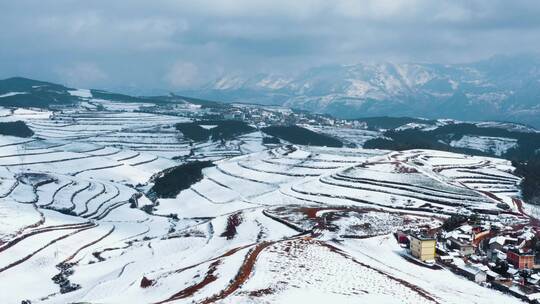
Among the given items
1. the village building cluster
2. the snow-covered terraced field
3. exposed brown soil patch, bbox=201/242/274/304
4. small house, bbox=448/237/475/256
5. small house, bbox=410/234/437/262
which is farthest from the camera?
small house, bbox=448/237/475/256

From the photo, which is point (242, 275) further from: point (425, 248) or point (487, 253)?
point (487, 253)

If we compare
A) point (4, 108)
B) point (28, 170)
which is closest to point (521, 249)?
point (28, 170)

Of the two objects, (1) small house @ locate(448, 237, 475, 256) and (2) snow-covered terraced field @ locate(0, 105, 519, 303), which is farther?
(1) small house @ locate(448, 237, 475, 256)

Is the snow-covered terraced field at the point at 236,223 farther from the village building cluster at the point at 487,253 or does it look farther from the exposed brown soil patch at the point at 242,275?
the village building cluster at the point at 487,253

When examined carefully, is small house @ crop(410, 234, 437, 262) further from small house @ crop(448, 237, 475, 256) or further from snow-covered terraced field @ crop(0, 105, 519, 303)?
small house @ crop(448, 237, 475, 256)

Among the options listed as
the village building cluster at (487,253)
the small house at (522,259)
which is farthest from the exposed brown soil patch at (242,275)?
the small house at (522,259)

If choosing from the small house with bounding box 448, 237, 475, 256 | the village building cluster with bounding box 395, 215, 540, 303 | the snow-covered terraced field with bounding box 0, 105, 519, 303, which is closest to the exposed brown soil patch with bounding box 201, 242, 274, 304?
the snow-covered terraced field with bounding box 0, 105, 519, 303

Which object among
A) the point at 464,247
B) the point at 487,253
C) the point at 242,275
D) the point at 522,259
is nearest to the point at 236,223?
the point at 464,247

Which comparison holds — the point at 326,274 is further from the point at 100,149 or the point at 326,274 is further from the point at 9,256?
the point at 100,149

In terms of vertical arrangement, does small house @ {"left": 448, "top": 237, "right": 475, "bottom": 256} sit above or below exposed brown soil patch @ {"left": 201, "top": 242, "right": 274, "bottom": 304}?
below
